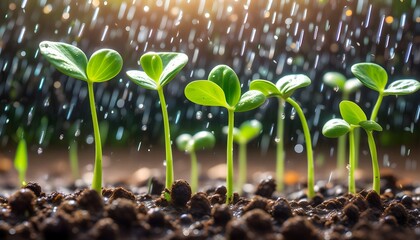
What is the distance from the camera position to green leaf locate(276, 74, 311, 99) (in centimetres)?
110

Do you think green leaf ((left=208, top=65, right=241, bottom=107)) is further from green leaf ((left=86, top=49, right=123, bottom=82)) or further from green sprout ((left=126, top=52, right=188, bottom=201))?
green leaf ((left=86, top=49, right=123, bottom=82))

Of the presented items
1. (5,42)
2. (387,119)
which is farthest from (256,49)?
(5,42)

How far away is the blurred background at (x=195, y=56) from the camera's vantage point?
2881 millimetres

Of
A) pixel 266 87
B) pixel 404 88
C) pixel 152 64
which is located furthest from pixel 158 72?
pixel 404 88

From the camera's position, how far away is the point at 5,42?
3045 millimetres

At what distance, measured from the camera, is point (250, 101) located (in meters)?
1.03

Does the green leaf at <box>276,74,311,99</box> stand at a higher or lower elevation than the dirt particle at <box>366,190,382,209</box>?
higher

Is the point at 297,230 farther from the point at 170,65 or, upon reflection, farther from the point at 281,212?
the point at 170,65

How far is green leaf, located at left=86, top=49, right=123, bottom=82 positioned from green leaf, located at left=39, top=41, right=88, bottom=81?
0.02 m

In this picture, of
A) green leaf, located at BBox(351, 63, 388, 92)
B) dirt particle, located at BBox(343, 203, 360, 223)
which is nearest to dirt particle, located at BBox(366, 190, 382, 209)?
dirt particle, located at BBox(343, 203, 360, 223)

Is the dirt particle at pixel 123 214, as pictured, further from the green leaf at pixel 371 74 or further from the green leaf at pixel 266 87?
the green leaf at pixel 371 74

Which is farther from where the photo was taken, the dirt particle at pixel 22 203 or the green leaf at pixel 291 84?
the green leaf at pixel 291 84

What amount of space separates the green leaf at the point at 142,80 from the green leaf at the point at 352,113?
40 centimetres

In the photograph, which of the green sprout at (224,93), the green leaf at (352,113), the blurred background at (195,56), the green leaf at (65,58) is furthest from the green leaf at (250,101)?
the blurred background at (195,56)
